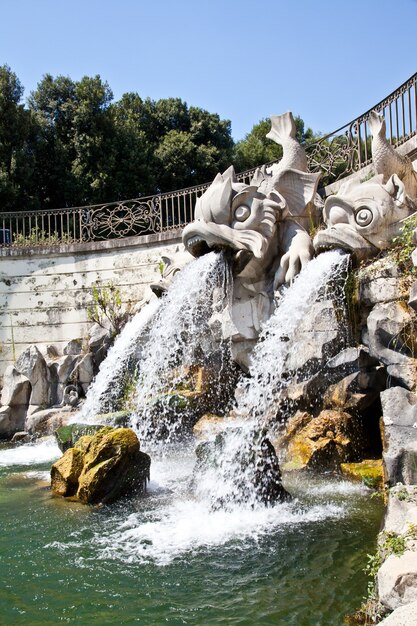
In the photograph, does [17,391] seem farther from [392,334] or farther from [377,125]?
[392,334]

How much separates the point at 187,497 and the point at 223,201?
14.0ft

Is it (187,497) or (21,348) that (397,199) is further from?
(21,348)

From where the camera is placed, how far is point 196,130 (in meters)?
22.7

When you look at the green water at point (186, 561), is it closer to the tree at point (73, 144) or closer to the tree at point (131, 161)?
the tree at point (73, 144)

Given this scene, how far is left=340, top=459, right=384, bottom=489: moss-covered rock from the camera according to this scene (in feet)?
18.9

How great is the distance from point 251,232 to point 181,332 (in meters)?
1.87

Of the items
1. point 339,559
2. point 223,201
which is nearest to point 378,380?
point 339,559

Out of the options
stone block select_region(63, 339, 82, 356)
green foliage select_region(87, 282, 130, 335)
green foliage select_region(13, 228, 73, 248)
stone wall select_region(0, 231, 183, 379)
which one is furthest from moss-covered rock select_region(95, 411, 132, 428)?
green foliage select_region(13, 228, 73, 248)

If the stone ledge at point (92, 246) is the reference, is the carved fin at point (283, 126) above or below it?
above

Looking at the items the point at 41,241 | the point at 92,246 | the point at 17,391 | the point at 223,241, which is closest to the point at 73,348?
the point at 17,391

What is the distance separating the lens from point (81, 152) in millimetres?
19734

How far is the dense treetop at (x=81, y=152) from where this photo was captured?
18516 mm

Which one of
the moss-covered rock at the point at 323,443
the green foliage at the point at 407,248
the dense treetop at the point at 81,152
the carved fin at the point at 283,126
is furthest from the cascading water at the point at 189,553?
the dense treetop at the point at 81,152

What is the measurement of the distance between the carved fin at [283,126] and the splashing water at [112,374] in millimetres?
3169
